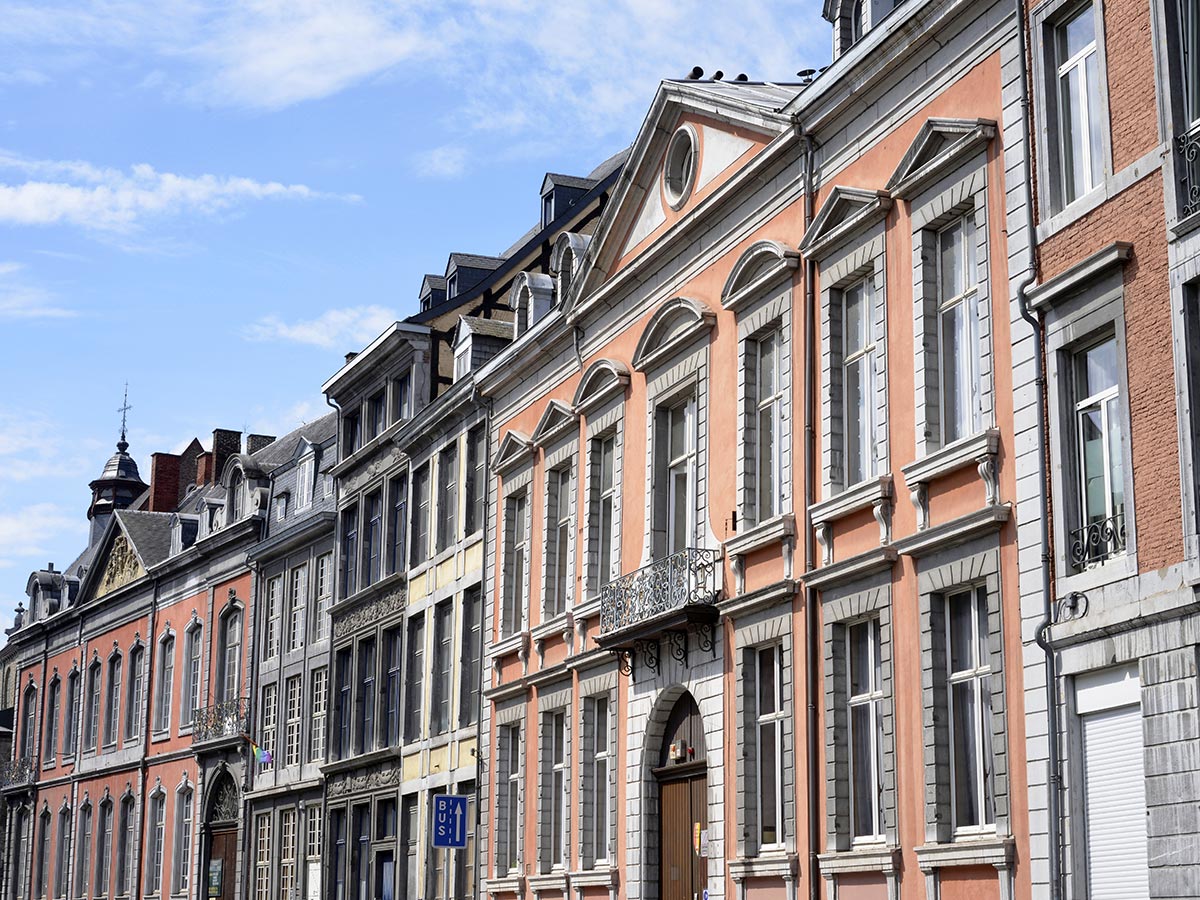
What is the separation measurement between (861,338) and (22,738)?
47.7 meters

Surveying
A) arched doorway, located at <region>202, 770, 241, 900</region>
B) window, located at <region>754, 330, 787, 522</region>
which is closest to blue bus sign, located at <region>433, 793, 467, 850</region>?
window, located at <region>754, 330, 787, 522</region>

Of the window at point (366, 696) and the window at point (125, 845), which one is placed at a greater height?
the window at point (366, 696)

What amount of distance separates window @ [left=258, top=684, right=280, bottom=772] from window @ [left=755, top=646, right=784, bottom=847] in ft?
74.7

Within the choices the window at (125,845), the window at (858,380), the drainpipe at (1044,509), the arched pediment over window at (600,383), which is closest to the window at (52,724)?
the window at (125,845)

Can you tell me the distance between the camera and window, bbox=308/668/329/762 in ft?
130

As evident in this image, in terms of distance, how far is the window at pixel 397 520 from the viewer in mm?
36906

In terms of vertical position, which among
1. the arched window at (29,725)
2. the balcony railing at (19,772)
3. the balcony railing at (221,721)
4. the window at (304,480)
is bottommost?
the balcony railing at (19,772)

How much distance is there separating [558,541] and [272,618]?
1685cm

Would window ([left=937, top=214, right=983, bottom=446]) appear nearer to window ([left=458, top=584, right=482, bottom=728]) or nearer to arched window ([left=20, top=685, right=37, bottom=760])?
window ([left=458, top=584, right=482, bottom=728])

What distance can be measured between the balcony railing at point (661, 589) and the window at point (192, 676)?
24483 mm

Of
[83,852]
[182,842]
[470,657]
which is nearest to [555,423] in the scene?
[470,657]

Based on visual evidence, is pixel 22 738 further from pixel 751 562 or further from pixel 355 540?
pixel 751 562

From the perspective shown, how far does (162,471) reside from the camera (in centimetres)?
6134

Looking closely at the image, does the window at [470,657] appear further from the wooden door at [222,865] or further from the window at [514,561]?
the wooden door at [222,865]
